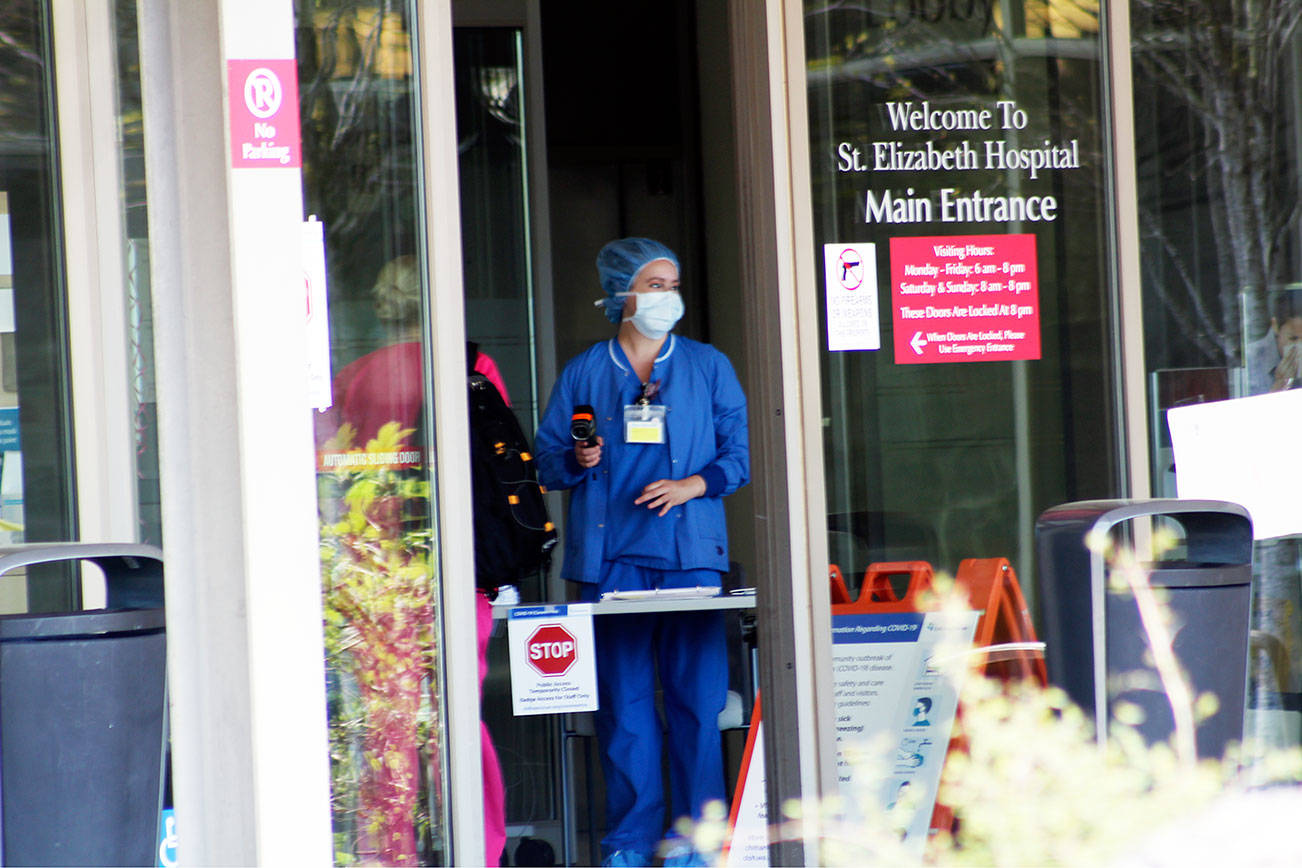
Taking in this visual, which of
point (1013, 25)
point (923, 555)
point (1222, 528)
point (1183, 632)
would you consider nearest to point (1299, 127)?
point (1013, 25)

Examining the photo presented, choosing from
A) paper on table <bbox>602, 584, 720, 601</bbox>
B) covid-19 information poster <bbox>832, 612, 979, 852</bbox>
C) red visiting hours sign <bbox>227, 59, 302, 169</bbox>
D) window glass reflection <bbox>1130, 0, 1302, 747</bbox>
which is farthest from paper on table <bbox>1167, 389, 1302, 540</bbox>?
red visiting hours sign <bbox>227, 59, 302, 169</bbox>

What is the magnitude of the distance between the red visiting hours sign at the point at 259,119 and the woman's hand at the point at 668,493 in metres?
2.30

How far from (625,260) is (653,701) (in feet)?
4.43

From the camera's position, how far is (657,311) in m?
4.22

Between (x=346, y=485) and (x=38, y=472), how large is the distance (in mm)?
→ 943

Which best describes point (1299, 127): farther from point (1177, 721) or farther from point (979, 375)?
point (1177, 721)

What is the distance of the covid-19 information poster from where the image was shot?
3783mm

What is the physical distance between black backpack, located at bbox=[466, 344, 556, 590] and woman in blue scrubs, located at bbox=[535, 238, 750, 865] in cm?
39

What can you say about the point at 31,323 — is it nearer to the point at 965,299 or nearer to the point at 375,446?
the point at 375,446

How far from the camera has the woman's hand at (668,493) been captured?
408cm

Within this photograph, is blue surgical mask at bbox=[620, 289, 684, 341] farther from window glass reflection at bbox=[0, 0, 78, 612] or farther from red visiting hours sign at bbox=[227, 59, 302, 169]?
red visiting hours sign at bbox=[227, 59, 302, 169]

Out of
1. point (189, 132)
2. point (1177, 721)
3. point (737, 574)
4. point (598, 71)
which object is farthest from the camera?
point (598, 71)

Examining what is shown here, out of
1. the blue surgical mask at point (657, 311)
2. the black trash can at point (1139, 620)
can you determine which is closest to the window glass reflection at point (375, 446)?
the blue surgical mask at point (657, 311)

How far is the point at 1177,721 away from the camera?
95.5 inches
